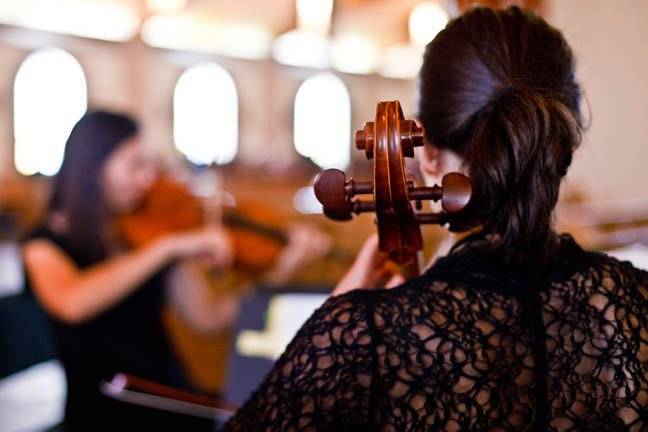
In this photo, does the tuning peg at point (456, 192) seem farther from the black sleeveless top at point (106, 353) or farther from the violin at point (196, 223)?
the violin at point (196, 223)

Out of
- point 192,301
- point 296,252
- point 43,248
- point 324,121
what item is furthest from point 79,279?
point 324,121

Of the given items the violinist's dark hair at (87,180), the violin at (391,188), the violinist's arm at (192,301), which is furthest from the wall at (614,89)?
the violin at (391,188)

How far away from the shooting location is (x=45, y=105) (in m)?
7.62

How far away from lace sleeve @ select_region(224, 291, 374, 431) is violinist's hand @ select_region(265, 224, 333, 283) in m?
1.90

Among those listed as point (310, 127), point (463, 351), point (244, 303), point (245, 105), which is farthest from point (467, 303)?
point (310, 127)

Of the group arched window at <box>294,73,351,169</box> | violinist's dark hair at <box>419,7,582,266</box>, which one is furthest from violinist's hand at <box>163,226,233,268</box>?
arched window at <box>294,73,351,169</box>

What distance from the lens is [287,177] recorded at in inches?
352

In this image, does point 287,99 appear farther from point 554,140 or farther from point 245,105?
point 554,140

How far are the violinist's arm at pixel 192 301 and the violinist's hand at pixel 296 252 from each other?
43cm

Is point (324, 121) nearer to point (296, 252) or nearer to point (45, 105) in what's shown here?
point (45, 105)

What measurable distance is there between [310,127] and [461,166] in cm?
945

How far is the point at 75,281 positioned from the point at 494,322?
145 centimetres

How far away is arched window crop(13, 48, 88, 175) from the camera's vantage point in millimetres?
7356

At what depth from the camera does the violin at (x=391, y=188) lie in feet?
2.74
